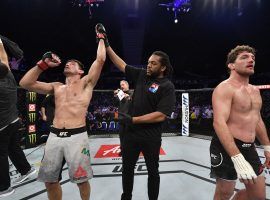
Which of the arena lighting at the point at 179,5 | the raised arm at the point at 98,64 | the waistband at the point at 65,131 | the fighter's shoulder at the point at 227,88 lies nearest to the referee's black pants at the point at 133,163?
the waistband at the point at 65,131

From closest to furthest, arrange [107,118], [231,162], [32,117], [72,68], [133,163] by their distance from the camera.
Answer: [231,162], [133,163], [72,68], [32,117], [107,118]

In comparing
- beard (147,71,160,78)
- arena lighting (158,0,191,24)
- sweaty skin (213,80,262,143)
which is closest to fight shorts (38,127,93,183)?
beard (147,71,160,78)

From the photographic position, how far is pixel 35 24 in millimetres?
12867

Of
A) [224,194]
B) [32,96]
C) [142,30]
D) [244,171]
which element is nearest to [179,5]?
[142,30]

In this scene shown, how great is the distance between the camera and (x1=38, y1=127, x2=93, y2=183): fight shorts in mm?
2156

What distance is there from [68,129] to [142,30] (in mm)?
11973

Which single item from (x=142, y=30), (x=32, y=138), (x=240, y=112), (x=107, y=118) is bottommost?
(x=107, y=118)

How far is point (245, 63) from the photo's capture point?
1.86 metres

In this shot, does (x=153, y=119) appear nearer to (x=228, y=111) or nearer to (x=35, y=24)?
(x=228, y=111)

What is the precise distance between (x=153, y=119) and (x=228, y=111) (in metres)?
0.68

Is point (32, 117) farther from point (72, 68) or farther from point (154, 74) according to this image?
point (154, 74)

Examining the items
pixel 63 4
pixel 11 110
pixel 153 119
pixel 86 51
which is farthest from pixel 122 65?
pixel 86 51

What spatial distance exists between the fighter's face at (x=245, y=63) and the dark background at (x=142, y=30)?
32.3 ft

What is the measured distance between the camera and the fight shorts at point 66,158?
2156 mm
